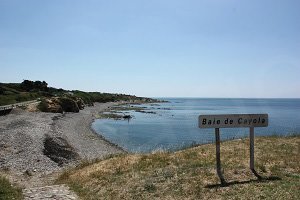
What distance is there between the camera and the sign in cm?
1188

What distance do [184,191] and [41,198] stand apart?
15.1 ft

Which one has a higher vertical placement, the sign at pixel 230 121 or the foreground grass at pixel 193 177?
the sign at pixel 230 121

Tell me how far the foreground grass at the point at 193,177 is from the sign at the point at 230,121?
1.58m

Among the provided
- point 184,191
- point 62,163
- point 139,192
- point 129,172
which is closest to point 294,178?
point 184,191

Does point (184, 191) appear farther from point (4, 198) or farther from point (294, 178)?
point (4, 198)

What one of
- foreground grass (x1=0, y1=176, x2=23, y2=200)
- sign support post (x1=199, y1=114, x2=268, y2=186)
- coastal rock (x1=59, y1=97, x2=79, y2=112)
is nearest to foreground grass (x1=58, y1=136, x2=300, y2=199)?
sign support post (x1=199, y1=114, x2=268, y2=186)

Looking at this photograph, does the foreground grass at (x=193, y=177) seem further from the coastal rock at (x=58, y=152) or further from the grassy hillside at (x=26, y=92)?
the grassy hillside at (x=26, y=92)

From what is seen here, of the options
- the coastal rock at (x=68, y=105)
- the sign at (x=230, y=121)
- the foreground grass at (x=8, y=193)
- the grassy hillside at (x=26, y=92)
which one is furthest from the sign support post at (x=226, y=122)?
the coastal rock at (x=68, y=105)

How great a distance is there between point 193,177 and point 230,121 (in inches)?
91.9

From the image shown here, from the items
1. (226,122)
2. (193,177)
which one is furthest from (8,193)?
(226,122)

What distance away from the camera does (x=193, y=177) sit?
11570mm

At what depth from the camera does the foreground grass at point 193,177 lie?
1005 cm

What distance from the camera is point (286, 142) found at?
18172mm

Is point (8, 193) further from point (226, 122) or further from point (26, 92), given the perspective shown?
point (26, 92)
